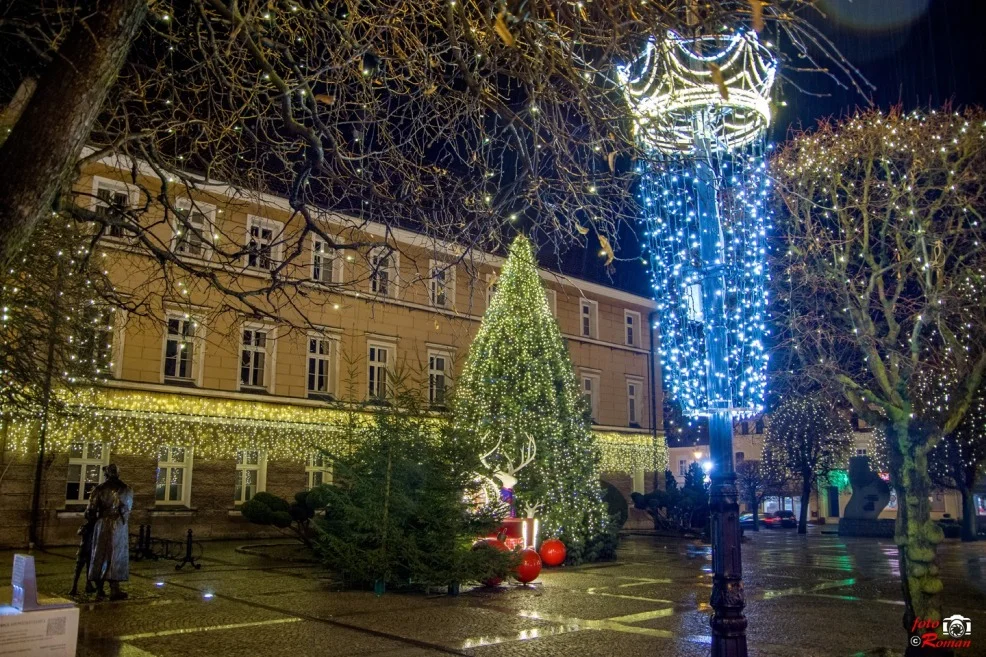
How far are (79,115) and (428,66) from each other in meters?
3.30

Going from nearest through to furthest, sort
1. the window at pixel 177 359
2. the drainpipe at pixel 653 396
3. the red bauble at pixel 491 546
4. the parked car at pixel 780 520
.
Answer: the red bauble at pixel 491 546
the window at pixel 177 359
the drainpipe at pixel 653 396
the parked car at pixel 780 520

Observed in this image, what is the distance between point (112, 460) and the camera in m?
24.6

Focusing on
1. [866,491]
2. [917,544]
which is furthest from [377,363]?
[866,491]

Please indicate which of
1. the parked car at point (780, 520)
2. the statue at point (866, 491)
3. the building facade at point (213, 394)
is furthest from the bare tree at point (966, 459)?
the building facade at point (213, 394)

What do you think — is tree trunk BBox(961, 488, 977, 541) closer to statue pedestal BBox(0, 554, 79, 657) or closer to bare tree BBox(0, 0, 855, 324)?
bare tree BBox(0, 0, 855, 324)

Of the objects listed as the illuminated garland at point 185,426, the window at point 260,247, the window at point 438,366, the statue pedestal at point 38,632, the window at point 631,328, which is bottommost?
the statue pedestal at point 38,632

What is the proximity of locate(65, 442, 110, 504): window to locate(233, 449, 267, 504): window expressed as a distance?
4.31m

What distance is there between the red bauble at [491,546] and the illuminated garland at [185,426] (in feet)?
24.3

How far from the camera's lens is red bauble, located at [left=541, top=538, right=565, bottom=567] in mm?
19062

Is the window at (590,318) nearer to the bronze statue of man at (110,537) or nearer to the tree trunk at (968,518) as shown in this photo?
the tree trunk at (968,518)

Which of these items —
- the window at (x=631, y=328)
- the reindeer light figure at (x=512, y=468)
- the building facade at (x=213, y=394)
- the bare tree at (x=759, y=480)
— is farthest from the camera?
the bare tree at (x=759, y=480)

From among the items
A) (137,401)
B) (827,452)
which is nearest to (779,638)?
(137,401)

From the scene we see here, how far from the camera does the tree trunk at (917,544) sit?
10.1m

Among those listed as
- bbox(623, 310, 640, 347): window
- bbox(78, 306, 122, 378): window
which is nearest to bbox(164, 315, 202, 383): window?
bbox(78, 306, 122, 378): window
